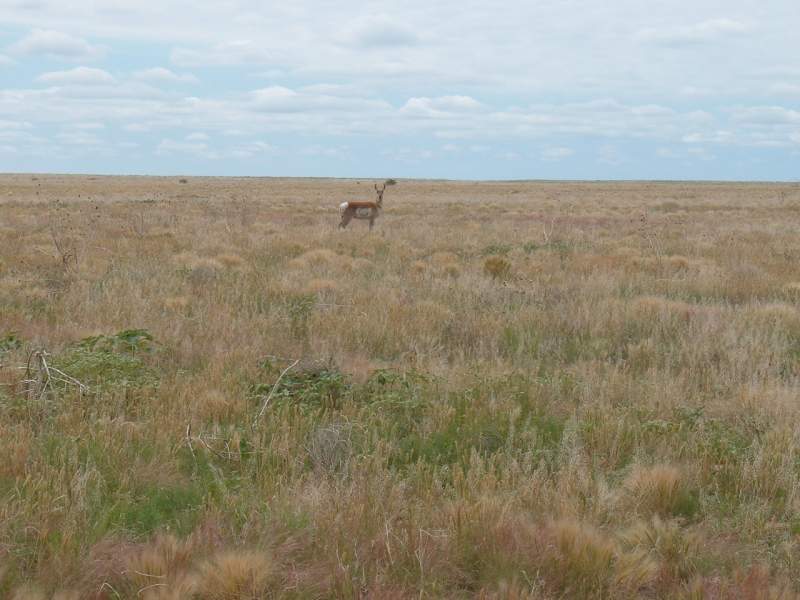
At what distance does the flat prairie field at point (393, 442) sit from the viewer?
9.51 feet

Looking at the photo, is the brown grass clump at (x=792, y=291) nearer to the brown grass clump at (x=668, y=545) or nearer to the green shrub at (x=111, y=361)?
the brown grass clump at (x=668, y=545)

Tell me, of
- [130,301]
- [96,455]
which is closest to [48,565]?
[96,455]

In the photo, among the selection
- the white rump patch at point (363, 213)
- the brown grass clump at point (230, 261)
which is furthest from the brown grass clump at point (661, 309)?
the white rump patch at point (363, 213)

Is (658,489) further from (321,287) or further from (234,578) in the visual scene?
(321,287)

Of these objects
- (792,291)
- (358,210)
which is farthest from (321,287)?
(358,210)

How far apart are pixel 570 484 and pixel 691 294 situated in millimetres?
6960

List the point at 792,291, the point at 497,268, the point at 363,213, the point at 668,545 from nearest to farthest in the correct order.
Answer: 1. the point at 668,545
2. the point at 792,291
3. the point at 497,268
4. the point at 363,213

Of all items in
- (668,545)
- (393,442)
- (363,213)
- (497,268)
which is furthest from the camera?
(363,213)

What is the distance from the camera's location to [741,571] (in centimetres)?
294

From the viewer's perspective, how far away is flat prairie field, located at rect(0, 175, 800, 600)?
114 inches

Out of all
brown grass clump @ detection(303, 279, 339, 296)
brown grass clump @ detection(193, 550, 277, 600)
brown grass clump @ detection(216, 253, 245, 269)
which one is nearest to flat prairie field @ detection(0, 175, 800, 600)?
brown grass clump @ detection(193, 550, 277, 600)

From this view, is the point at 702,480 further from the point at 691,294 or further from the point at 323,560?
the point at 691,294

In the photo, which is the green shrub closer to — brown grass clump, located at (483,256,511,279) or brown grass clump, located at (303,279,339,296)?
brown grass clump, located at (303,279,339,296)

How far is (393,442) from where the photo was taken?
4254 millimetres
